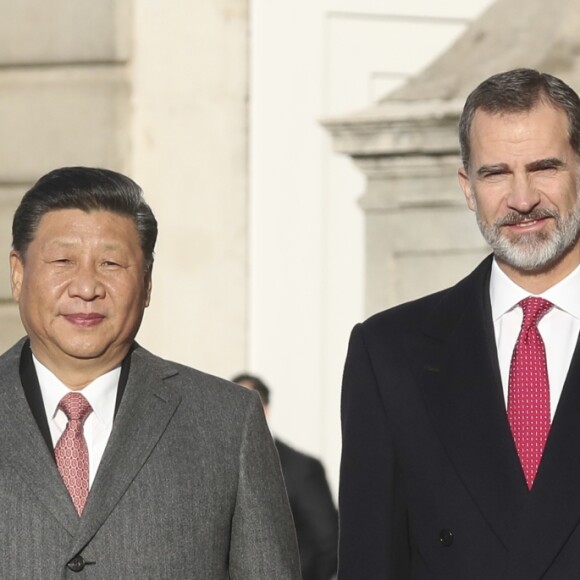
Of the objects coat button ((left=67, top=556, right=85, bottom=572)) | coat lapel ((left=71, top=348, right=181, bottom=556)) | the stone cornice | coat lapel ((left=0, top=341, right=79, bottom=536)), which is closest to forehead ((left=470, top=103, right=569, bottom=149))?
coat lapel ((left=71, top=348, right=181, bottom=556))

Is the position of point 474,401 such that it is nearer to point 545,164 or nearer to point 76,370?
point 545,164

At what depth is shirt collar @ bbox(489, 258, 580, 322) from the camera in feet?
15.4

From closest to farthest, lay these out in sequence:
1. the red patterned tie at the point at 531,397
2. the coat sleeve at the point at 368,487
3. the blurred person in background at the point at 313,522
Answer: the red patterned tie at the point at 531,397 < the coat sleeve at the point at 368,487 < the blurred person in background at the point at 313,522

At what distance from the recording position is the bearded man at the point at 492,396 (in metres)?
4.62

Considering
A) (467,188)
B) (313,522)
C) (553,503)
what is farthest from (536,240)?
(313,522)

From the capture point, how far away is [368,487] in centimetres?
481

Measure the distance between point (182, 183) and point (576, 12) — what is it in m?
3.14

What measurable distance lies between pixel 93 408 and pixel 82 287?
277mm

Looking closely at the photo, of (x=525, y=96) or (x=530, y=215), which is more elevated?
(x=525, y=96)

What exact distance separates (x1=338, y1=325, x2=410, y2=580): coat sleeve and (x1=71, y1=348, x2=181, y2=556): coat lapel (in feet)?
1.40

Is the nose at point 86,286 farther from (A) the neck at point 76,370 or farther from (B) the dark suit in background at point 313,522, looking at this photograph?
(B) the dark suit in background at point 313,522

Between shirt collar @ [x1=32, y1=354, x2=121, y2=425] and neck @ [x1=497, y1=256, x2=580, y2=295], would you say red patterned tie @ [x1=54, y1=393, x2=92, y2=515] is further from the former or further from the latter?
neck @ [x1=497, y1=256, x2=580, y2=295]

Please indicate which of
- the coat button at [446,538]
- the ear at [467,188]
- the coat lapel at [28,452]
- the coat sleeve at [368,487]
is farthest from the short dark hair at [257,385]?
the coat lapel at [28,452]

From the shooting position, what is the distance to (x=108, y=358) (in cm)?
459
